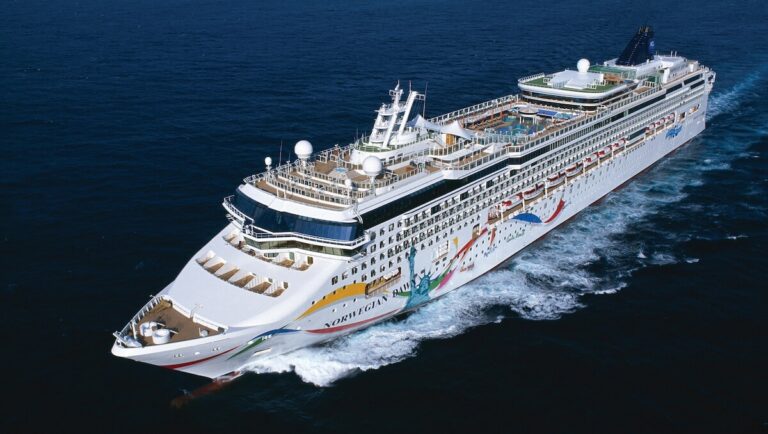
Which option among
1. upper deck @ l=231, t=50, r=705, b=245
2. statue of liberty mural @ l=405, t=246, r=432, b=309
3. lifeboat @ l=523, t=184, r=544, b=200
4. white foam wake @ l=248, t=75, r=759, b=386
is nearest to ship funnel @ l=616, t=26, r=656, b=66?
upper deck @ l=231, t=50, r=705, b=245

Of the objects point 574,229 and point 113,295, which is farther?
point 574,229

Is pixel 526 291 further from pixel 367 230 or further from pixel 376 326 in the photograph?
pixel 367 230

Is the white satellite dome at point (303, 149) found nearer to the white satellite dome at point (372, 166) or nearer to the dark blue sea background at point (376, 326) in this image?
the white satellite dome at point (372, 166)

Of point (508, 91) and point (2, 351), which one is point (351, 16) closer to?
point (508, 91)

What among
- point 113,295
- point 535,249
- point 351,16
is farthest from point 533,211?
point 351,16

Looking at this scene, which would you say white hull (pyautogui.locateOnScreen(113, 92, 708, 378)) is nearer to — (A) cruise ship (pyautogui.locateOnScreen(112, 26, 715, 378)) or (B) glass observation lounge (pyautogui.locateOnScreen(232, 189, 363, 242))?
(A) cruise ship (pyautogui.locateOnScreen(112, 26, 715, 378))
